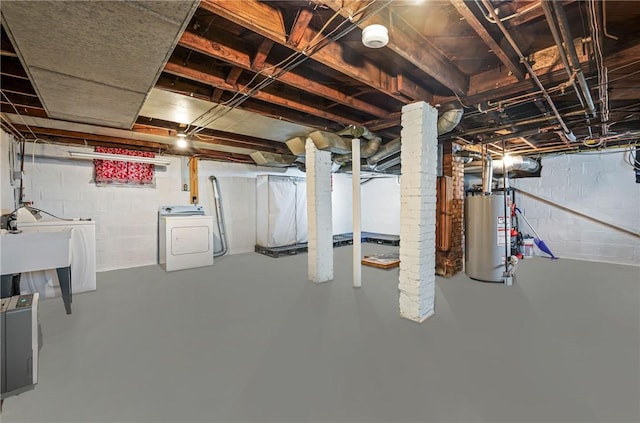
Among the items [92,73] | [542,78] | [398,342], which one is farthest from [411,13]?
[398,342]

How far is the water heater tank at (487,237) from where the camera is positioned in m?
3.81

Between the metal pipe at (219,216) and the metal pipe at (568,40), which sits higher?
the metal pipe at (568,40)

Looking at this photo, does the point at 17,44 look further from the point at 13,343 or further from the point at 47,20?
Answer: the point at 13,343

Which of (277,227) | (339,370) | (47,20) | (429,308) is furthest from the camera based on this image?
(277,227)

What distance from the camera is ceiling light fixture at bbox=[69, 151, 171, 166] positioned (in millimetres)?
4176

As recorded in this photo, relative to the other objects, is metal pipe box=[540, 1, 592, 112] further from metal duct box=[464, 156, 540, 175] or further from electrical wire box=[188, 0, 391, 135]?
metal duct box=[464, 156, 540, 175]

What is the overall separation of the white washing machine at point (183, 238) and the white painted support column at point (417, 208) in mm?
3499

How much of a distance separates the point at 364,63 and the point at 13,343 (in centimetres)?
290

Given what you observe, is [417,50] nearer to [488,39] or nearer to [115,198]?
[488,39]

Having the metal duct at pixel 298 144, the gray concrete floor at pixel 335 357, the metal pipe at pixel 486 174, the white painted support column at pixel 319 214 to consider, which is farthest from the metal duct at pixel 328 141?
the metal pipe at pixel 486 174

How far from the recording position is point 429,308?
2.71 metres

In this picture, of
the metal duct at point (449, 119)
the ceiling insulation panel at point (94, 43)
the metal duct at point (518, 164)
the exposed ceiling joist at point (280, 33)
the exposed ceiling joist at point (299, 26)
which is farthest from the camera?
the metal duct at point (518, 164)

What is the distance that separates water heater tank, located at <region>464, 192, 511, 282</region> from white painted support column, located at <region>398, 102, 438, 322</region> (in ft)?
5.44

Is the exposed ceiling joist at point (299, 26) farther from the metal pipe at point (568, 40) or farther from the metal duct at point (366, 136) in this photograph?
the metal duct at point (366, 136)
